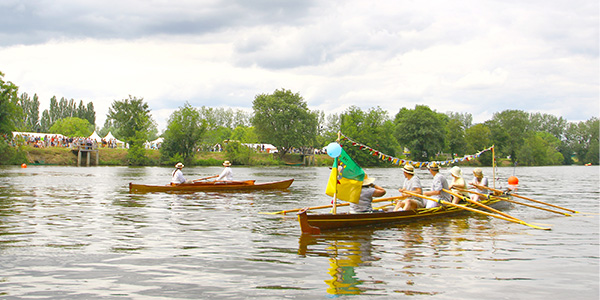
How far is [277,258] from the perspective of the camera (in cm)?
1070

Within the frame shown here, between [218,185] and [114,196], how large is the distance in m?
5.93

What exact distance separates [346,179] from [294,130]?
277ft

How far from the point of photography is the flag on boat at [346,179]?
13680 millimetres

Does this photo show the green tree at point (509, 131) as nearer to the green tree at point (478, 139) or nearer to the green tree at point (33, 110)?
the green tree at point (478, 139)

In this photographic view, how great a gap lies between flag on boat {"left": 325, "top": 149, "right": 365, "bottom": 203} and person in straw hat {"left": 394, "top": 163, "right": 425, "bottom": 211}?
2235 mm

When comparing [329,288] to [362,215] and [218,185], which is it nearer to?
[362,215]

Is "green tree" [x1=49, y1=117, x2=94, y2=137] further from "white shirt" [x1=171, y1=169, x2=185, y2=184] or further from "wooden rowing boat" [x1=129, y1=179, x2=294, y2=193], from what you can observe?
"white shirt" [x1=171, y1=169, x2=185, y2=184]

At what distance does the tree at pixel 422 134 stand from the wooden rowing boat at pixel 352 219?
85.4 m

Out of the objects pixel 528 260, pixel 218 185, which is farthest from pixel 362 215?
pixel 218 185

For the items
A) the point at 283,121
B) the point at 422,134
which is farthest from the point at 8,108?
the point at 422,134

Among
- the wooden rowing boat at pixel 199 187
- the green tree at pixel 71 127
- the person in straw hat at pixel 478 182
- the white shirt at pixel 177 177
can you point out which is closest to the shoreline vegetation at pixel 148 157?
→ the green tree at pixel 71 127

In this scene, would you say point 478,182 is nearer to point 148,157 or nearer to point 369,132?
point 148,157

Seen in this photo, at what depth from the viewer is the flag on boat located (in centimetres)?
1368

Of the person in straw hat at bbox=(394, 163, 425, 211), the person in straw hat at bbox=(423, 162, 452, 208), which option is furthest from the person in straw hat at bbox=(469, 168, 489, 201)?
the person in straw hat at bbox=(394, 163, 425, 211)
